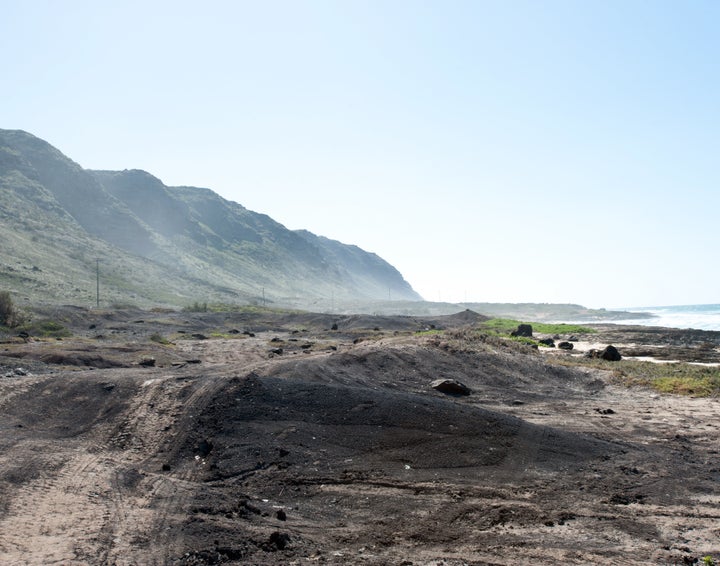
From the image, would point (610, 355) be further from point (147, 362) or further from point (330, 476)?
point (330, 476)

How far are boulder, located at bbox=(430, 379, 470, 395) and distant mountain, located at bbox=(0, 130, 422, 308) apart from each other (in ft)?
216

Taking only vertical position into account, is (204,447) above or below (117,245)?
below

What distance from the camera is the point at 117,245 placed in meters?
→ 136

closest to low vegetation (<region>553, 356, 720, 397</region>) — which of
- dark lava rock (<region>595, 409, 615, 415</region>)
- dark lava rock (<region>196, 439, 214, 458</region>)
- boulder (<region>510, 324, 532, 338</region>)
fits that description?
dark lava rock (<region>595, 409, 615, 415</region>)

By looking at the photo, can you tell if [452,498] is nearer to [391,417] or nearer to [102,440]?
[391,417]

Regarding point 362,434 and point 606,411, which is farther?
point 606,411

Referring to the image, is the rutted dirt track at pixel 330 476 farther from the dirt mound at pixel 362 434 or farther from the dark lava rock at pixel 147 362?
the dark lava rock at pixel 147 362

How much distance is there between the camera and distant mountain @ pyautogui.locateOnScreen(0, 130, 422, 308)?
92.7 meters

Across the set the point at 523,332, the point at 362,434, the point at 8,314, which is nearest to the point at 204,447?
the point at 362,434

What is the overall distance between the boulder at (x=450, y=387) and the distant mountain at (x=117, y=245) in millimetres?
65879

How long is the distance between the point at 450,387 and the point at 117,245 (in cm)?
12879

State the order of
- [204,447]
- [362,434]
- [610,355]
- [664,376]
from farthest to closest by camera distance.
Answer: [610,355]
[664,376]
[362,434]
[204,447]

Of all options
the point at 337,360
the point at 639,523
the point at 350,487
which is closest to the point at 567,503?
the point at 639,523

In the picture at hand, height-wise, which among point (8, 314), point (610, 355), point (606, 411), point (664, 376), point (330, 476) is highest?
point (610, 355)
